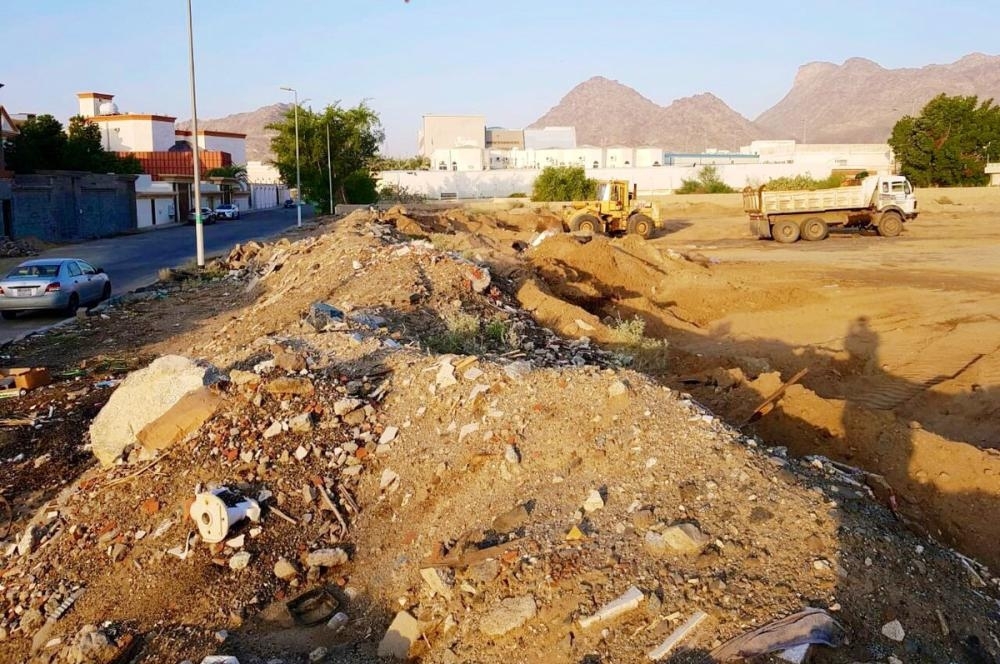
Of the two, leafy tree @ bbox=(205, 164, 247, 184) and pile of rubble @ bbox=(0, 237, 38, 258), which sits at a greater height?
leafy tree @ bbox=(205, 164, 247, 184)

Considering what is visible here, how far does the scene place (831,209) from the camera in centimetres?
3462

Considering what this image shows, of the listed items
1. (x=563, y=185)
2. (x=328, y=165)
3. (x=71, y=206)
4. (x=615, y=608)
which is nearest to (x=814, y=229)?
(x=563, y=185)

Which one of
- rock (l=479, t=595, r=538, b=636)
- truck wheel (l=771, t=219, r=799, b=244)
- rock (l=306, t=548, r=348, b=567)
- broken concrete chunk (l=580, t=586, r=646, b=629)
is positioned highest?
truck wheel (l=771, t=219, r=799, b=244)

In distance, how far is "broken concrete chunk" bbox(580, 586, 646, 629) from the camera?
460cm

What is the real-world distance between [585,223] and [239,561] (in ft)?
98.7

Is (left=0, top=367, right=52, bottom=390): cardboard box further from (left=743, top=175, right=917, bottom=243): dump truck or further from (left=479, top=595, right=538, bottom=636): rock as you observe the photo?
(left=743, top=175, right=917, bottom=243): dump truck

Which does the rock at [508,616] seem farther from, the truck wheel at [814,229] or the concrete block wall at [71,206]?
the concrete block wall at [71,206]

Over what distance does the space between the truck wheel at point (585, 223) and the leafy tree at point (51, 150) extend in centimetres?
3743

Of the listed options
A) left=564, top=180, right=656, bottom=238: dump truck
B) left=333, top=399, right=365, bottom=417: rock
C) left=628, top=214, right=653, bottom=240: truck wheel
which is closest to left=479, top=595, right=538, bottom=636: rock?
left=333, top=399, right=365, bottom=417: rock

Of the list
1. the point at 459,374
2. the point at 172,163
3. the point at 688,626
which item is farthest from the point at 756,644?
the point at 172,163

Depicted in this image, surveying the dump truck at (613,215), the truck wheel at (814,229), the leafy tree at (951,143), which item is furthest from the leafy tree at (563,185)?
the truck wheel at (814,229)

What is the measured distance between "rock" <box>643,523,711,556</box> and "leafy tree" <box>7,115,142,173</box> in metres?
57.8

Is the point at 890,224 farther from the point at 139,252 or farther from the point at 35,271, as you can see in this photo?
the point at 139,252

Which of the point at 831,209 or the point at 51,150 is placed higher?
the point at 51,150
